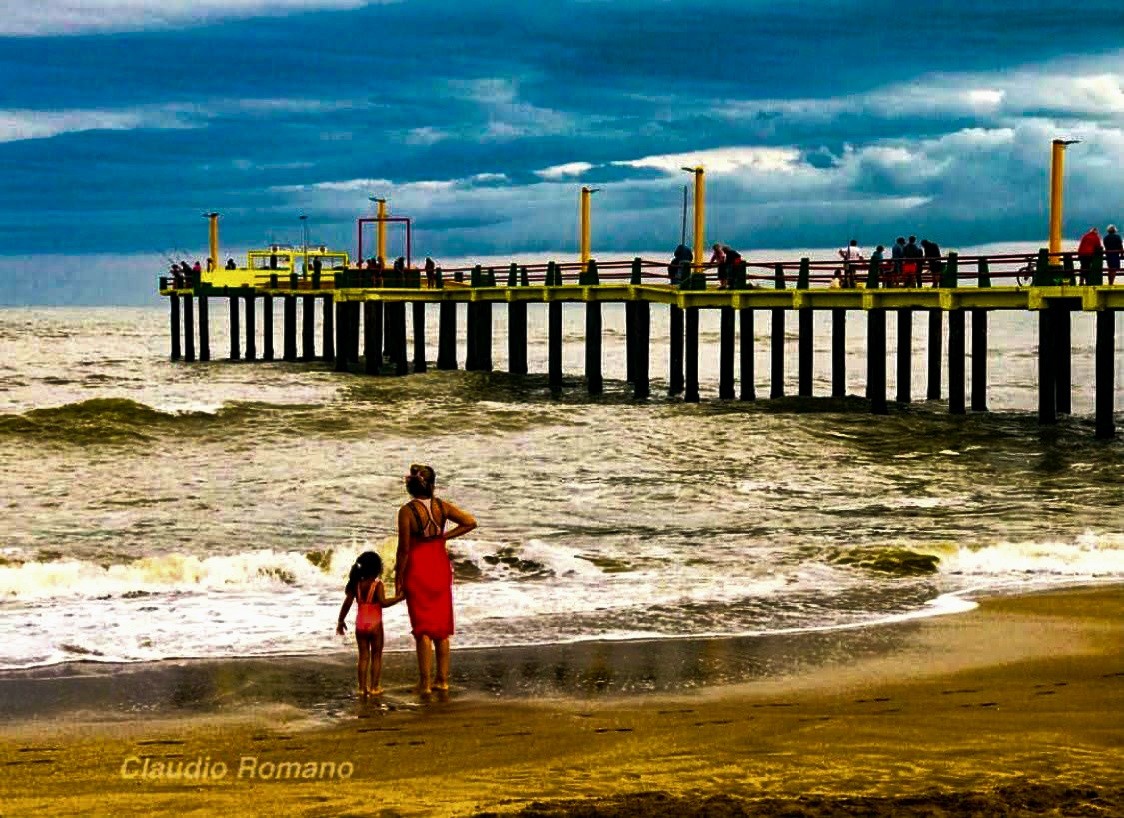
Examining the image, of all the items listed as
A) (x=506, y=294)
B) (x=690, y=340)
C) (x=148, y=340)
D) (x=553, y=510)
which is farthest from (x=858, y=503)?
(x=148, y=340)

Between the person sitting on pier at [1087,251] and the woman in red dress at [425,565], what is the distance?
20.1 m

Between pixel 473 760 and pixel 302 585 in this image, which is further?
pixel 302 585

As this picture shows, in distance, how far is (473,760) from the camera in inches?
310

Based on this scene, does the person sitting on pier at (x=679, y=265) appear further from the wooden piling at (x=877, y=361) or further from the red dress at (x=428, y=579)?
the red dress at (x=428, y=579)

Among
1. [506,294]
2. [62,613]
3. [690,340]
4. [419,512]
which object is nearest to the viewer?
[419,512]

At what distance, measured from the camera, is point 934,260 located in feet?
102

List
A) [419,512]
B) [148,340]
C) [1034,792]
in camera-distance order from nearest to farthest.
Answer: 1. [1034,792]
2. [419,512]
3. [148,340]

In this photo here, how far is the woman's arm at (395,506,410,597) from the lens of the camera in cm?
938

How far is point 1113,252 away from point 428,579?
66.1 feet

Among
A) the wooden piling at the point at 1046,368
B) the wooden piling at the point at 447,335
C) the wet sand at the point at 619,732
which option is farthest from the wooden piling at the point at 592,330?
the wet sand at the point at 619,732

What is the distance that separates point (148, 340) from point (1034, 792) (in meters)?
109

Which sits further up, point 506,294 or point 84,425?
point 506,294

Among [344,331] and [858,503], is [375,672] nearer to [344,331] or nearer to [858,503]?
[858,503]

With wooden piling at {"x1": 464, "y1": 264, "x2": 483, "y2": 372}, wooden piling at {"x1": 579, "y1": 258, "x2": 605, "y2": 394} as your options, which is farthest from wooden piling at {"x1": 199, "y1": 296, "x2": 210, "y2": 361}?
wooden piling at {"x1": 579, "y1": 258, "x2": 605, "y2": 394}
